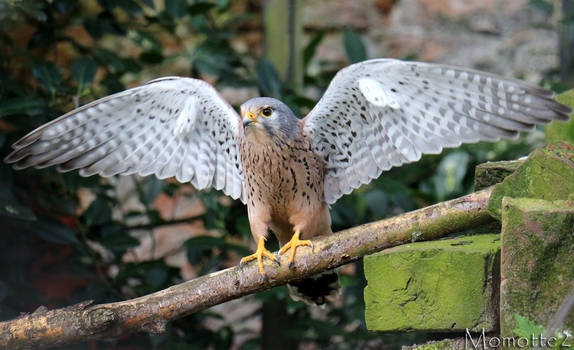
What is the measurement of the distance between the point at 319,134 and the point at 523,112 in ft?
3.18

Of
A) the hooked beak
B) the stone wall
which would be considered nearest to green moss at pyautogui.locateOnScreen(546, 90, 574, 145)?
the hooked beak

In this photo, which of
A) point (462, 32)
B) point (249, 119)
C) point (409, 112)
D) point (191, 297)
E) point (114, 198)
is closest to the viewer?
point (191, 297)

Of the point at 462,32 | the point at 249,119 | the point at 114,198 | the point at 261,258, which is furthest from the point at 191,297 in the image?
the point at 462,32

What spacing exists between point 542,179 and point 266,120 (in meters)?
1.26

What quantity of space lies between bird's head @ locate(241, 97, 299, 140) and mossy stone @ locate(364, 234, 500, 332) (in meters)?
0.91

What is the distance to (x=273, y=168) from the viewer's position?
286 centimetres

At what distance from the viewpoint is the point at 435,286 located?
78.7 inches

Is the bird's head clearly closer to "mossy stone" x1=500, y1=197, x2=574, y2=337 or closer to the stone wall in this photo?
"mossy stone" x1=500, y1=197, x2=574, y2=337

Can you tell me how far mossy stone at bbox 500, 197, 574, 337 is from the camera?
173cm

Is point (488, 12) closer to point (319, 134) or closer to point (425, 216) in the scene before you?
point (319, 134)

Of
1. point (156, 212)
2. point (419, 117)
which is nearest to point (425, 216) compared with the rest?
point (419, 117)

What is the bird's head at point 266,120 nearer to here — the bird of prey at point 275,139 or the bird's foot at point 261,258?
the bird of prey at point 275,139

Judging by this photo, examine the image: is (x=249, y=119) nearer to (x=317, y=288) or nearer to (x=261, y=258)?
(x=261, y=258)
